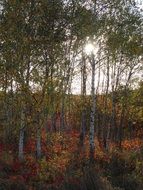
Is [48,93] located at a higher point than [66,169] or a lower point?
higher

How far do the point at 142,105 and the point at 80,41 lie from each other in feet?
24.0

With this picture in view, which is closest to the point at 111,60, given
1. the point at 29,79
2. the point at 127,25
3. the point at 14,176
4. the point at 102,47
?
the point at 127,25

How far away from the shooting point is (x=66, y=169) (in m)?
24.7

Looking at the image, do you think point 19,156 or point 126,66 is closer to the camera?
point 19,156

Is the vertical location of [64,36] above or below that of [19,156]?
above

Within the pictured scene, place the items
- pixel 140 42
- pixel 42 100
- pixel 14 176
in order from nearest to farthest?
pixel 14 176 < pixel 42 100 < pixel 140 42

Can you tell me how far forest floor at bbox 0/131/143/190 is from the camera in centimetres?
2036

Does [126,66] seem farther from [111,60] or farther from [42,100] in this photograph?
[42,100]

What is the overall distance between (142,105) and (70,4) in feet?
35.0

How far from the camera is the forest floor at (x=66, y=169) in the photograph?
20.4m

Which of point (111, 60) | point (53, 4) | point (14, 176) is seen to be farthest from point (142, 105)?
point (14, 176)

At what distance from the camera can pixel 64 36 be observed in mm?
30188

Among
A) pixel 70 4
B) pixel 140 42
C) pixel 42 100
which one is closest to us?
pixel 42 100

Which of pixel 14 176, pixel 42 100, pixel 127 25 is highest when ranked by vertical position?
pixel 127 25
